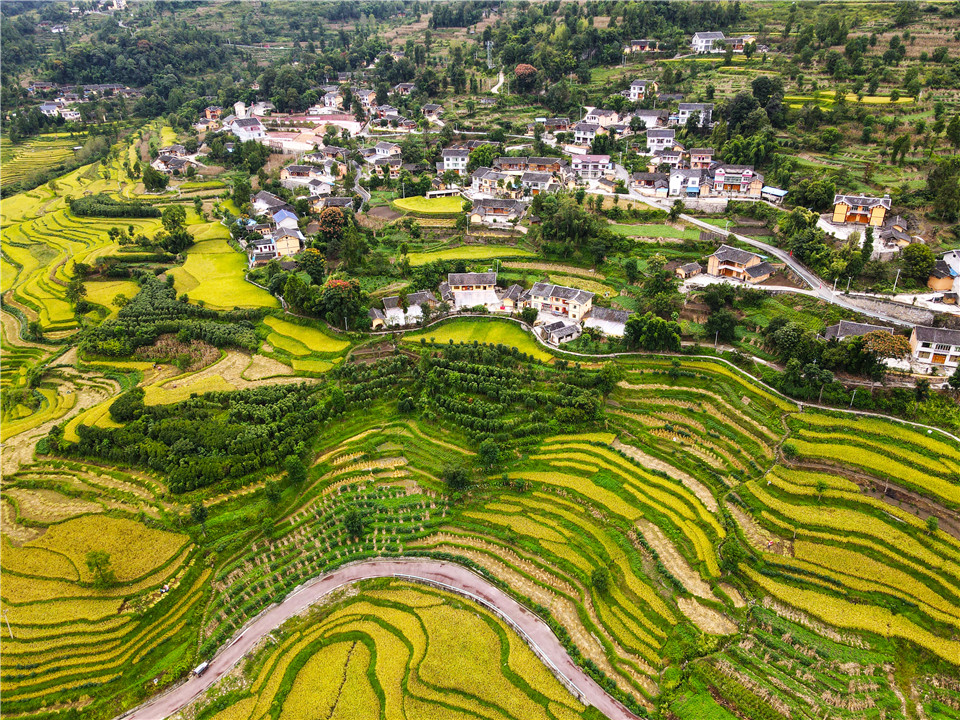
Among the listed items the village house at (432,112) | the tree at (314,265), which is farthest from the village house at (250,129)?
the tree at (314,265)

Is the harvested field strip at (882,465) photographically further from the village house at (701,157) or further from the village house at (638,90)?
the village house at (638,90)

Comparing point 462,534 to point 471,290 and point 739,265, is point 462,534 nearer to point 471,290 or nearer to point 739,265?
point 471,290

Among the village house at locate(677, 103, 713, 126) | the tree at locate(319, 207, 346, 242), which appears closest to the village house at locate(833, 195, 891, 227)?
the village house at locate(677, 103, 713, 126)

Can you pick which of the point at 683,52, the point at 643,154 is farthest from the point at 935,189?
the point at 683,52

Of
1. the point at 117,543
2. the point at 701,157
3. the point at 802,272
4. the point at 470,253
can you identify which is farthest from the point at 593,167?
the point at 117,543

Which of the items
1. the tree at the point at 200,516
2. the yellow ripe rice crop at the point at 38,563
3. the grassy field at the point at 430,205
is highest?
the grassy field at the point at 430,205
